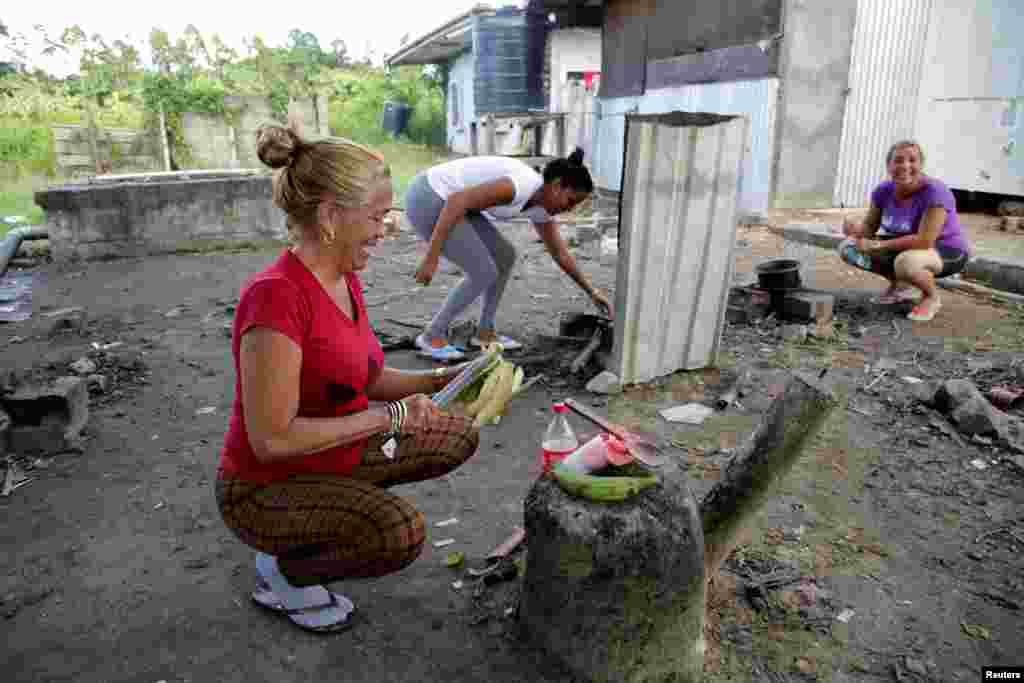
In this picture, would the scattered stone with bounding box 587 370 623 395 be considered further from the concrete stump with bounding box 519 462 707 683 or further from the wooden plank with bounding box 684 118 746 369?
the concrete stump with bounding box 519 462 707 683

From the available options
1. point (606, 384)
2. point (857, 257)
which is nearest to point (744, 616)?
point (606, 384)

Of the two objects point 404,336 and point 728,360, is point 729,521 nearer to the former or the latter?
point 728,360

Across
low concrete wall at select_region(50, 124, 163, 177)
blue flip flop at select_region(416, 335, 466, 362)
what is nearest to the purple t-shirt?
blue flip flop at select_region(416, 335, 466, 362)

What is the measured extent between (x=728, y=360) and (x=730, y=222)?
3.36 ft

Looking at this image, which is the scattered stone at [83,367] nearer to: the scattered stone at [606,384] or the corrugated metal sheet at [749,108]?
the scattered stone at [606,384]

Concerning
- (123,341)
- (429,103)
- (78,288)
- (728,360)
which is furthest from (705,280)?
(429,103)

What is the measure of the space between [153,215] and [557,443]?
846 centimetres

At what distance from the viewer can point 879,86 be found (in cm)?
1005

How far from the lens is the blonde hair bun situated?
6.70 feet

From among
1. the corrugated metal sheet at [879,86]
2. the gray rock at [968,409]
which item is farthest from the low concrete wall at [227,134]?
the gray rock at [968,409]

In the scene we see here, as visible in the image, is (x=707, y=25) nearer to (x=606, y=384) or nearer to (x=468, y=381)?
(x=606, y=384)

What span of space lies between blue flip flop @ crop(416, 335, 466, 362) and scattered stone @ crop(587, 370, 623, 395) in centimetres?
116

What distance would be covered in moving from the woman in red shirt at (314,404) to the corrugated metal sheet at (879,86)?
32.3 feet

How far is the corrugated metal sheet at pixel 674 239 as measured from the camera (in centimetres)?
397
